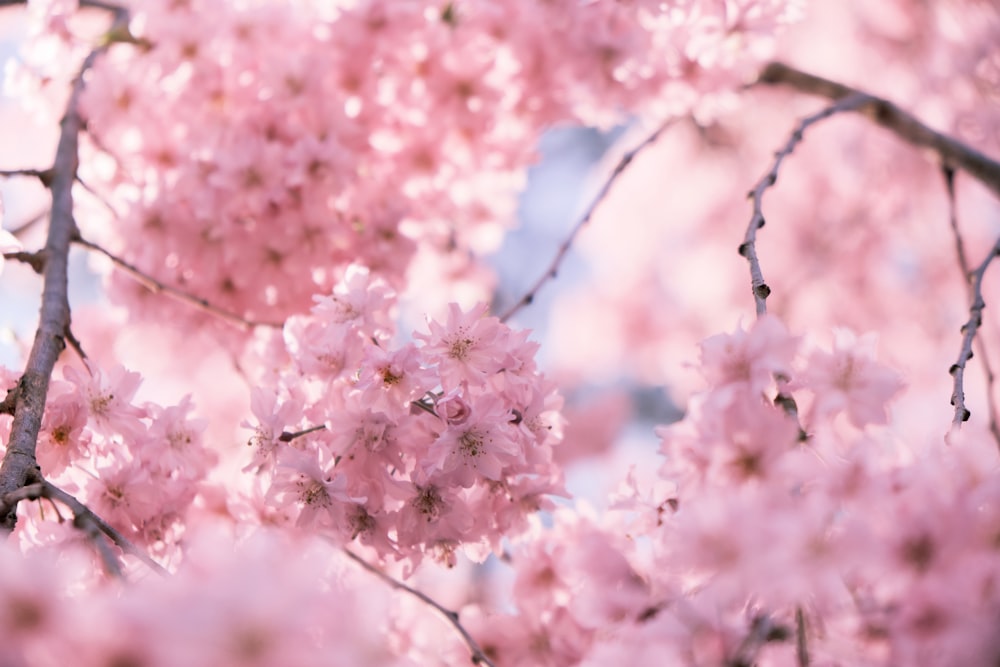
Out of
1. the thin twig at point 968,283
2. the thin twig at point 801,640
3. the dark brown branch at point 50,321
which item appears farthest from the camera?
the thin twig at point 968,283

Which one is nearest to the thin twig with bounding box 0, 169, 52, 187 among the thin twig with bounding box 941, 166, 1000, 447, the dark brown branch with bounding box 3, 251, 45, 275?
the dark brown branch with bounding box 3, 251, 45, 275

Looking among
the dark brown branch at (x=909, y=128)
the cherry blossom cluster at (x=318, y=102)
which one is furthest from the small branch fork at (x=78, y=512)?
the dark brown branch at (x=909, y=128)

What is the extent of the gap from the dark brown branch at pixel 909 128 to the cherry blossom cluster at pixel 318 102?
0.23m

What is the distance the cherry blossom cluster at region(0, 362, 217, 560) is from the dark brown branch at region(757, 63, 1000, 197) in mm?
1507

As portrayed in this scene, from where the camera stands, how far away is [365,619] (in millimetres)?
622

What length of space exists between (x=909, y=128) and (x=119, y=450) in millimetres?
1667

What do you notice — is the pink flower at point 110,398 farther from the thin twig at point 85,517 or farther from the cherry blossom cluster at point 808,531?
the cherry blossom cluster at point 808,531

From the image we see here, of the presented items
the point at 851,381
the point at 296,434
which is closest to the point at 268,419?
the point at 296,434

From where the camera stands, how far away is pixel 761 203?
4.45 feet

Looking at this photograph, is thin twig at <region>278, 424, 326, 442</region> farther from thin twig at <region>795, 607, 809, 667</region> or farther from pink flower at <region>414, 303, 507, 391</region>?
thin twig at <region>795, 607, 809, 667</region>

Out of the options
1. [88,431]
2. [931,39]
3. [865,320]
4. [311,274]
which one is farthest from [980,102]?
[88,431]

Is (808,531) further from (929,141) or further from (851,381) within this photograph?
(929,141)

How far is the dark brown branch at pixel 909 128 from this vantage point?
1741 millimetres

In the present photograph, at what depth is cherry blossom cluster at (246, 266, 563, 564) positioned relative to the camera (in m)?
1.06
